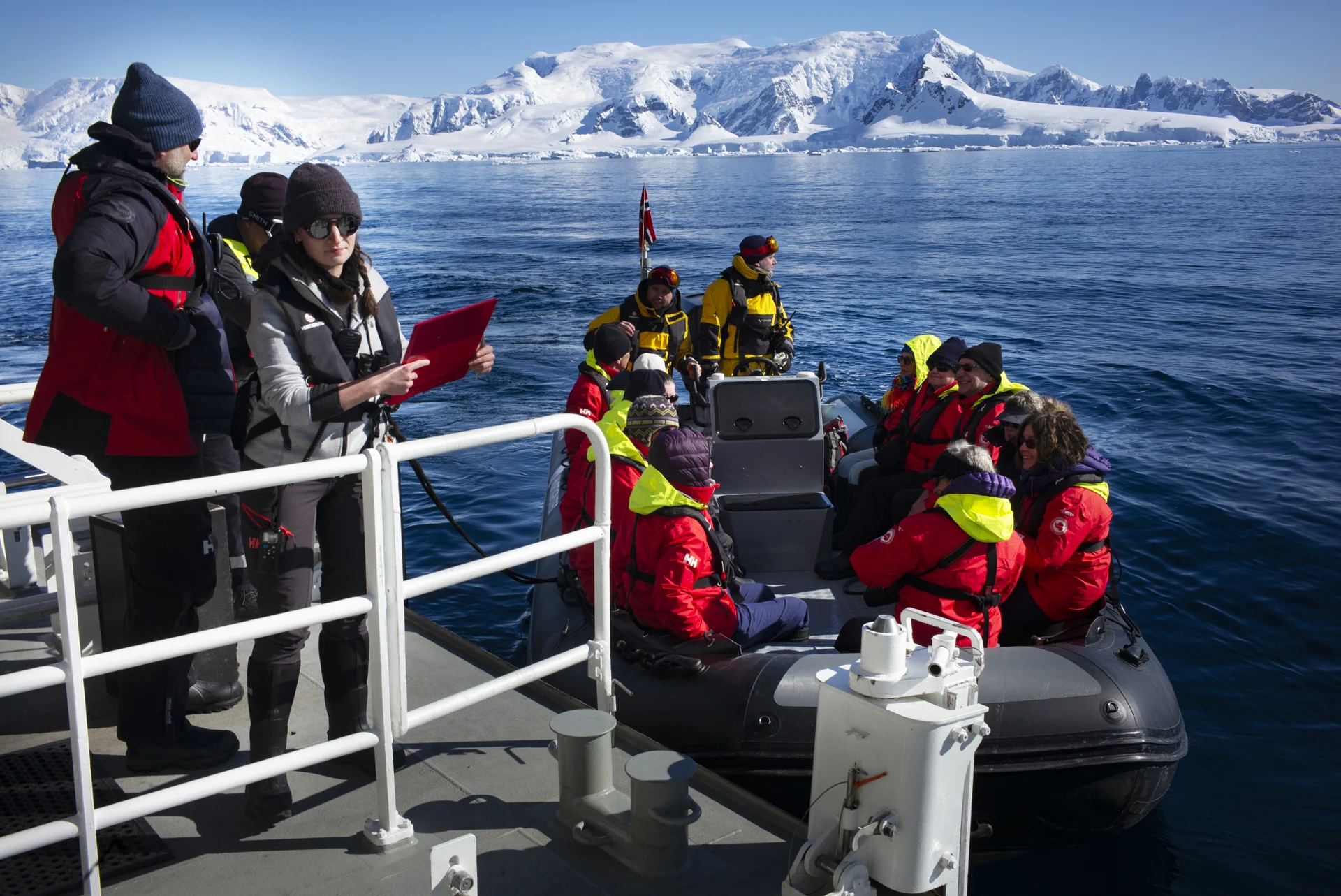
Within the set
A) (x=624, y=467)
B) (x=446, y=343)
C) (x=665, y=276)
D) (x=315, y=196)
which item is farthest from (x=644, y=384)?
(x=315, y=196)

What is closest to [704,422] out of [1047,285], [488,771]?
[488,771]

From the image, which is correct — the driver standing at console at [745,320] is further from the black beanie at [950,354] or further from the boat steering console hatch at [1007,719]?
the boat steering console hatch at [1007,719]

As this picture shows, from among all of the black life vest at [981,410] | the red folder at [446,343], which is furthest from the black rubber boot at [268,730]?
the black life vest at [981,410]

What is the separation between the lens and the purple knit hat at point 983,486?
12.4 feet

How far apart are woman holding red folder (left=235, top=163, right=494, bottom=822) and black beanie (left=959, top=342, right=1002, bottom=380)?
3.65 metres

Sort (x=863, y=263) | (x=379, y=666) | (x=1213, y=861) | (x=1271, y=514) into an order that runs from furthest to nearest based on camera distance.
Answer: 1. (x=863, y=263)
2. (x=1271, y=514)
3. (x=1213, y=861)
4. (x=379, y=666)

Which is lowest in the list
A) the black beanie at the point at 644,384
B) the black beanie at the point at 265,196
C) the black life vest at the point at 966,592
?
the black life vest at the point at 966,592

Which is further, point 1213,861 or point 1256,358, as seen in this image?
point 1256,358

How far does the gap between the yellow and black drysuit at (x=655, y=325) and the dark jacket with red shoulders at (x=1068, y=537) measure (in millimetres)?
3569

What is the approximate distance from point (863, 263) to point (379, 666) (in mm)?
25740

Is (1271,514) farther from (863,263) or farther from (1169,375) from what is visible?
(863,263)

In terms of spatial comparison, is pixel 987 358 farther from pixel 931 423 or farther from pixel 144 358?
pixel 144 358

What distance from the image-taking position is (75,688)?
188 centimetres

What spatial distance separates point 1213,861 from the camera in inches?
184
